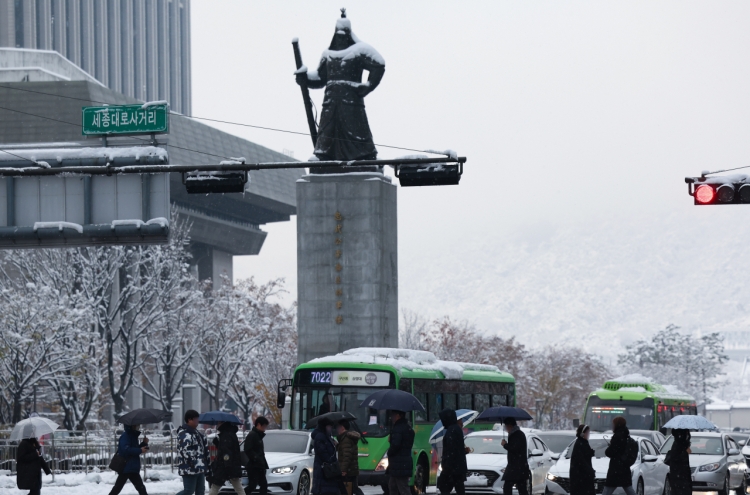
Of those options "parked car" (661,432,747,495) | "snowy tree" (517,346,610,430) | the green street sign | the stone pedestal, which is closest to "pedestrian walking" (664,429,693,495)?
"parked car" (661,432,747,495)

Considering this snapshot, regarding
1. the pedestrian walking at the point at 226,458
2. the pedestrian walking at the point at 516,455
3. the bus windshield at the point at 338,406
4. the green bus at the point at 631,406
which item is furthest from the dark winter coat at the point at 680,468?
the green bus at the point at 631,406

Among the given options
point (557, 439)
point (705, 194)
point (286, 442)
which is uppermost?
point (705, 194)

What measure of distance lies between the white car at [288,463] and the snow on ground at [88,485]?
4.50m

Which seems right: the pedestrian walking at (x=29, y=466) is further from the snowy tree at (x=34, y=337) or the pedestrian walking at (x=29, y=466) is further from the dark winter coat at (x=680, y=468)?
the snowy tree at (x=34, y=337)

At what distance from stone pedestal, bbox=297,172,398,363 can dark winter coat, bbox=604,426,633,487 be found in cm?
2717

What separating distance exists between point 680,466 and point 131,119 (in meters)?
14.1

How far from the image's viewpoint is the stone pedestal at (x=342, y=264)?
4653 cm

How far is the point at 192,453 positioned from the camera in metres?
19.5

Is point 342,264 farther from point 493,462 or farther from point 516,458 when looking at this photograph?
point 516,458

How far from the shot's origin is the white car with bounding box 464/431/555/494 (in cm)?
2608

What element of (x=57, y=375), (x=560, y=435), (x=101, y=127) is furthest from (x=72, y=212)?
(x=57, y=375)

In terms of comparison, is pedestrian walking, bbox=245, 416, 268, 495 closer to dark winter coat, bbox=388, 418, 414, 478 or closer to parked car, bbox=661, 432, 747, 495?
dark winter coat, bbox=388, 418, 414, 478

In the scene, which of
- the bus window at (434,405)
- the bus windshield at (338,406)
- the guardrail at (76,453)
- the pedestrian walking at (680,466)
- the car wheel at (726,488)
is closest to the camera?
the pedestrian walking at (680,466)

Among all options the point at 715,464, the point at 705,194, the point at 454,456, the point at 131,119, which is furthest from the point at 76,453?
the point at 705,194
